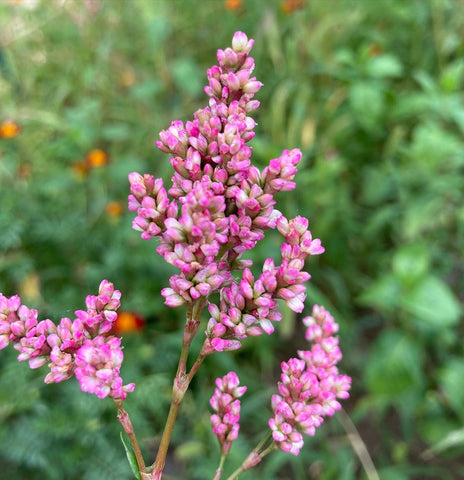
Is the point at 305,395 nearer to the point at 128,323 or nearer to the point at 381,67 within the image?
the point at 128,323

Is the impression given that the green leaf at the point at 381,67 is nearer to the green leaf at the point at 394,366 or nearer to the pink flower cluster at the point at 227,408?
the green leaf at the point at 394,366

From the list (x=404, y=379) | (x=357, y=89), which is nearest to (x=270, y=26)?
(x=357, y=89)

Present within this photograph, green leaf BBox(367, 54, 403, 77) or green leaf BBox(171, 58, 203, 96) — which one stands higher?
green leaf BBox(171, 58, 203, 96)

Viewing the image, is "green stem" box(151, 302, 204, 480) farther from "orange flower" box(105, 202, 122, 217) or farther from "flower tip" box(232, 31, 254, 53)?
"orange flower" box(105, 202, 122, 217)

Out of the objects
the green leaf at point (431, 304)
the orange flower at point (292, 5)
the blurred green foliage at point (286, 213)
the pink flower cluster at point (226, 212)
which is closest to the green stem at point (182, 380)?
the pink flower cluster at point (226, 212)

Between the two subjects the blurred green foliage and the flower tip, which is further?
the blurred green foliage

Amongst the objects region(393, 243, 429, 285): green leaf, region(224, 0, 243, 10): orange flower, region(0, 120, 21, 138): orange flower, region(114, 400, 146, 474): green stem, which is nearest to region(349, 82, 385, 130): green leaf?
region(393, 243, 429, 285): green leaf
